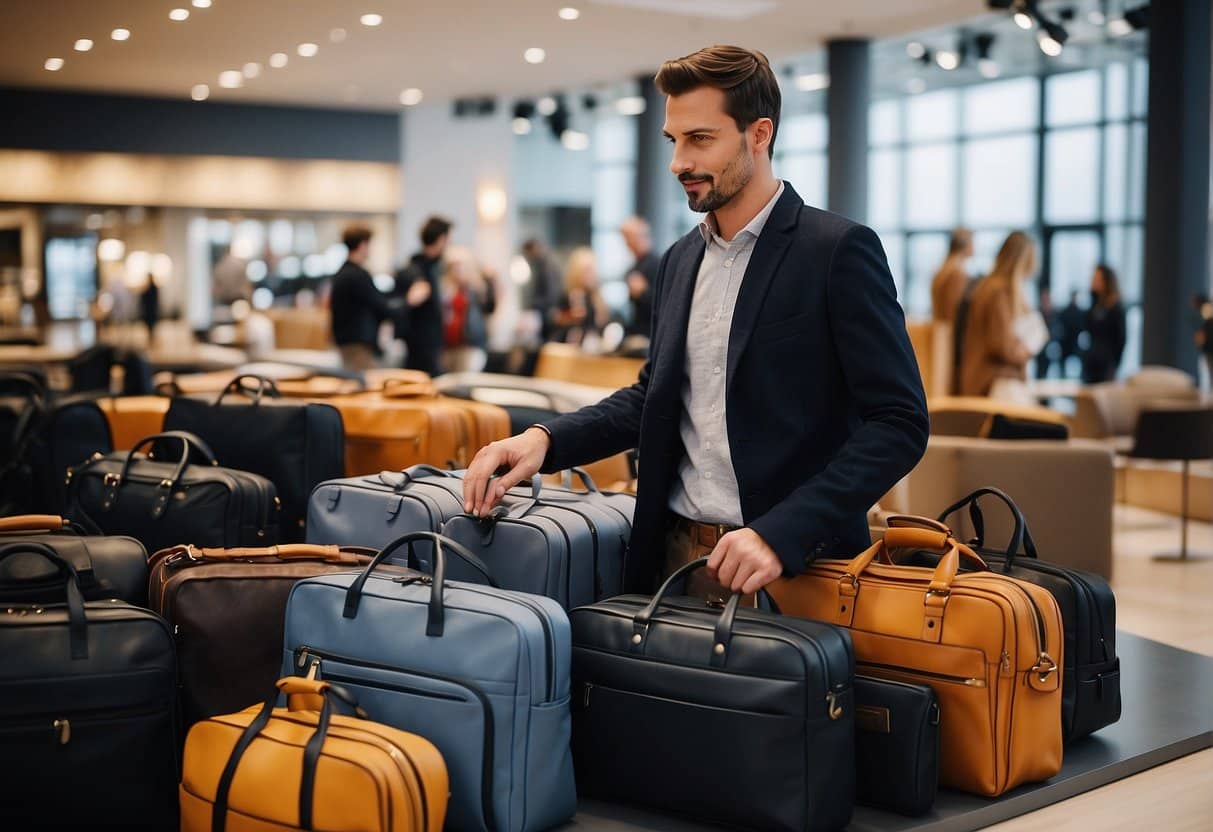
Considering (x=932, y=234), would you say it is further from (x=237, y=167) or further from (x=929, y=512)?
(x=929, y=512)

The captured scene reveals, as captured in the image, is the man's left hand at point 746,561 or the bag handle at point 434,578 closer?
the man's left hand at point 746,561

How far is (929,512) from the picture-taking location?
5934mm

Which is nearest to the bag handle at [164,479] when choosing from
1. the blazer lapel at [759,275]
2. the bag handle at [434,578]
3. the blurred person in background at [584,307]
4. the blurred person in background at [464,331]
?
the bag handle at [434,578]

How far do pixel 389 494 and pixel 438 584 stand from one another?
909 millimetres

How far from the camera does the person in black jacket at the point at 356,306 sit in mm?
8156

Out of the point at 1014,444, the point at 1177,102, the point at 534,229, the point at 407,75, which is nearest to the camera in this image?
the point at 1014,444

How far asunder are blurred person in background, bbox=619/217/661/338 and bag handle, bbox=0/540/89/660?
24.3 ft

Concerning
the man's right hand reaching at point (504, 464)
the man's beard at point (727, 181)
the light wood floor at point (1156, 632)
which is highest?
the man's beard at point (727, 181)

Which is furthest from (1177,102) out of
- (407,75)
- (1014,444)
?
(407,75)

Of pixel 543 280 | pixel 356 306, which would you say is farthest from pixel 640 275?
pixel 543 280

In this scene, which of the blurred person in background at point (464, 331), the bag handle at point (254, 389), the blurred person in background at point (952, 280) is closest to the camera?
the bag handle at point (254, 389)

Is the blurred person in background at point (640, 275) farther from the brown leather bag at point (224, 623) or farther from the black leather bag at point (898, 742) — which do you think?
the black leather bag at point (898, 742)

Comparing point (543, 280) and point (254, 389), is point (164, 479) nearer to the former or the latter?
point (254, 389)

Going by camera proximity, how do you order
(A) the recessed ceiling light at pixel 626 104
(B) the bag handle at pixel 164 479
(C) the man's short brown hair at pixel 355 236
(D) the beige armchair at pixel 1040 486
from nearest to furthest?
(B) the bag handle at pixel 164 479 < (D) the beige armchair at pixel 1040 486 < (C) the man's short brown hair at pixel 355 236 < (A) the recessed ceiling light at pixel 626 104
